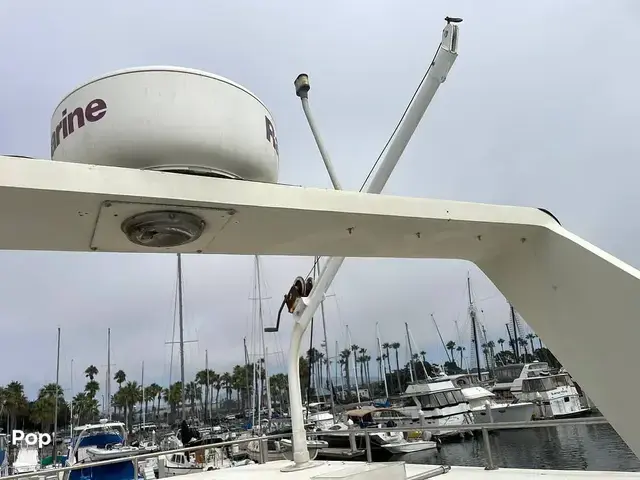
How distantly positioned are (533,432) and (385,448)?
12618 mm

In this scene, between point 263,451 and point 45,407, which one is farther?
point 45,407

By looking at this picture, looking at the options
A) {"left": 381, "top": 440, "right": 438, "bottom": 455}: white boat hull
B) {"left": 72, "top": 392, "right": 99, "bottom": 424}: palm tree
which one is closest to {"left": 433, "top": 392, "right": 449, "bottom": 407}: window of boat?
{"left": 381, "top": 440, "right": 438, "bottom": 455}: white boat hull

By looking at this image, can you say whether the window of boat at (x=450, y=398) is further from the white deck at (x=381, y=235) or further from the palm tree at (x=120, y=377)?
Answer: the palm tree at (x=120, y=377)

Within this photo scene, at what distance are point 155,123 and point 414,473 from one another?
4981 millimetres

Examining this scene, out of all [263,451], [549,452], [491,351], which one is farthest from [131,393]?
[263,451]

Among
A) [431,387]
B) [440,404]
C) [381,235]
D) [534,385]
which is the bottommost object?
[440,404]

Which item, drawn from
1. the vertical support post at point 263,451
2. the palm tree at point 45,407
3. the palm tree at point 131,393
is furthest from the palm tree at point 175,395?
the vertical support post at point 263,451

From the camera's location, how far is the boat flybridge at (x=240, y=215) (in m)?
2.46

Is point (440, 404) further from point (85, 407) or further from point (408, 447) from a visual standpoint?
point (85, 407)

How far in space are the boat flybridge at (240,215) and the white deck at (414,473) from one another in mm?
2005

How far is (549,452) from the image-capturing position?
21344mm

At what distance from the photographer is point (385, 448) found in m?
22.3

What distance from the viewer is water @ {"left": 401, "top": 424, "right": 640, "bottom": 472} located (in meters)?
17.7

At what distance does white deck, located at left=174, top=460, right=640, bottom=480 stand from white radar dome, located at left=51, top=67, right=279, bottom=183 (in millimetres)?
3792
